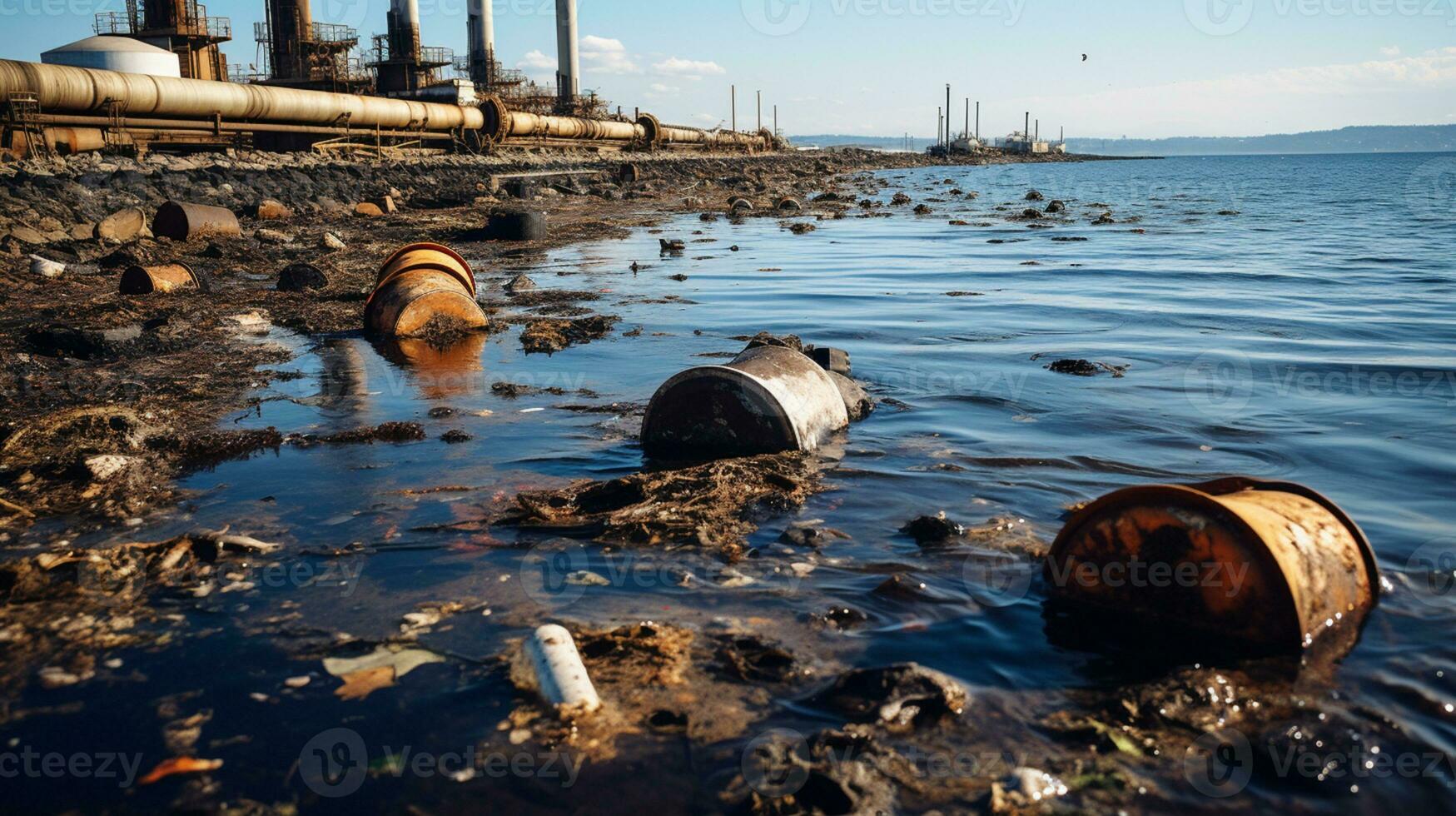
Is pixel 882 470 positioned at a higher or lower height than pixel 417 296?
lower

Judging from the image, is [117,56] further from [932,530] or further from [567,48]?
[932,530]

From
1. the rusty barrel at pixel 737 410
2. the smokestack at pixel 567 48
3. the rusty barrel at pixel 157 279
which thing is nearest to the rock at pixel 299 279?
the rusty barrel at pixel 157 279

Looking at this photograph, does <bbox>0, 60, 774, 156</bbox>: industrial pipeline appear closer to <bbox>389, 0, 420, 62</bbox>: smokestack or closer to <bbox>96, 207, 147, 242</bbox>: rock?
<bbox>96, 207, 147, 242</bbox>: rock

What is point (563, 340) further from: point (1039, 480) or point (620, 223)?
point (620, 223)

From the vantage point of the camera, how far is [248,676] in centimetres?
309

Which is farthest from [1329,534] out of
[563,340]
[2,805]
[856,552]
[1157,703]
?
[563,340]

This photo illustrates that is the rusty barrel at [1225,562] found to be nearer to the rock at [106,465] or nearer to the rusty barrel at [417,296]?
the rock at [106,465]

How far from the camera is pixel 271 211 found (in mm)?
18016

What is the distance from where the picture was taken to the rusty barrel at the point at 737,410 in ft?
17.4

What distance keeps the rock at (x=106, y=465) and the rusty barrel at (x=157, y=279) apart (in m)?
6.36

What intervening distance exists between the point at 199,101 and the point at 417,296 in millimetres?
19958

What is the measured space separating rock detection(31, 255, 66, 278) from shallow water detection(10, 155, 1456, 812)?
13.3 feet

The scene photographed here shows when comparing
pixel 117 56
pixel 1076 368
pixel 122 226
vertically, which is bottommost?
pixel 1076 368

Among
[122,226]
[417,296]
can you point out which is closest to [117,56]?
[122,226]
